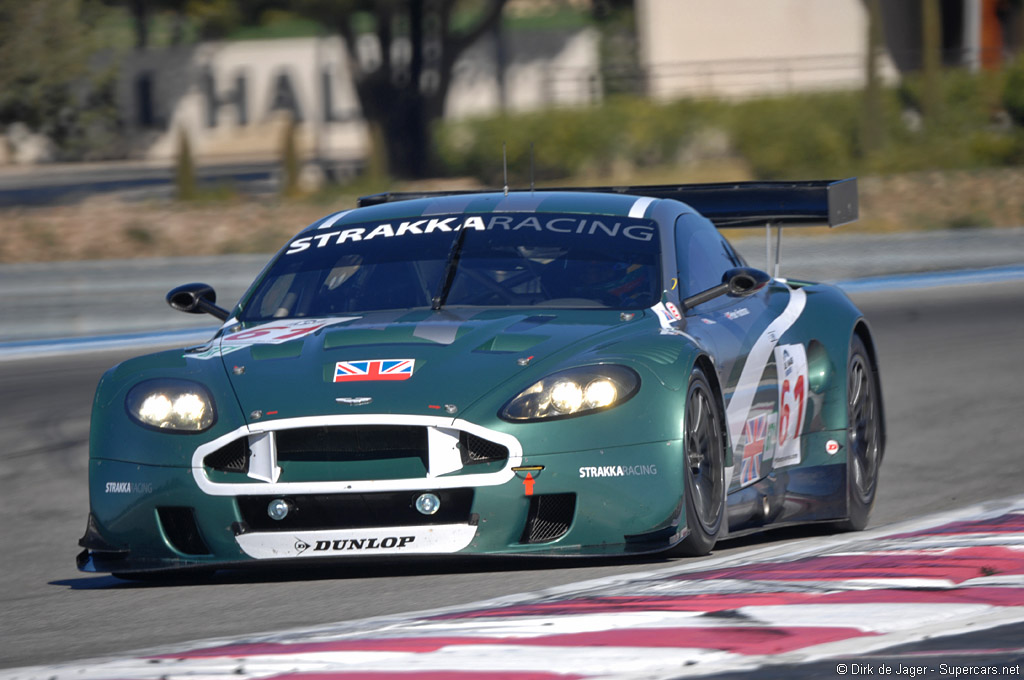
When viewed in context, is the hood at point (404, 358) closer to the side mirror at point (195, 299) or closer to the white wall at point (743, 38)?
the side mirror at point (195, 299)

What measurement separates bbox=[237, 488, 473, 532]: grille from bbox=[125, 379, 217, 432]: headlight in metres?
0.30

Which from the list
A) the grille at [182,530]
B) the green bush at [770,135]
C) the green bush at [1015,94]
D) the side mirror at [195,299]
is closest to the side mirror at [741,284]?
the side mirror at [195,299]

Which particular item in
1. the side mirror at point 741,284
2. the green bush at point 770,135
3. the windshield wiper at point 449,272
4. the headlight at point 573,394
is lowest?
the green bush at point 770,135

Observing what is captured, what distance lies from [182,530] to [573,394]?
4.03ft

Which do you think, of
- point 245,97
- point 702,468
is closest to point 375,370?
point 702,468

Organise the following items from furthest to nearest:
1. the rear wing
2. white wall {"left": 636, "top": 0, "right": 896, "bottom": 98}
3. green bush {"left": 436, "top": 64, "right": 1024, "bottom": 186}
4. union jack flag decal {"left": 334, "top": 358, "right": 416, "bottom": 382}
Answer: white wall {"left": 636, "top": 0, "right": 896, "bottom": 98} → green bush {"left": 436, "top": 64, "right": 1024, "bottom": 186} → the rear wing → union jack flag decal {"left": 334, "top": 358, "right": 416, "bottom": 382}

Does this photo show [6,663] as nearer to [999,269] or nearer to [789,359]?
[789,359]

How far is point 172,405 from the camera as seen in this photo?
522 cm

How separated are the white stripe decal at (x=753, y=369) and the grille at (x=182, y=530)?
176 cm

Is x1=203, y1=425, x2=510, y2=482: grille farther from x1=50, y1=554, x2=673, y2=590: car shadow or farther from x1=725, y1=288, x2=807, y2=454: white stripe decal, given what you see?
x1=725, y1=288, x2=807, y2=454: white stripe decal

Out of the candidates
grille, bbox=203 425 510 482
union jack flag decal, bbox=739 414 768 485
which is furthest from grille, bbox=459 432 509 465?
union jack flag decal, bbox=739 414 768 485

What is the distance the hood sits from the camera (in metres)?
5.02

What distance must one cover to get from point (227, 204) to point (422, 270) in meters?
16.9

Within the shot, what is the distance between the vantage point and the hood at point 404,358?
5.02m
